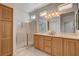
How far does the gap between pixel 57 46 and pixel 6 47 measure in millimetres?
946

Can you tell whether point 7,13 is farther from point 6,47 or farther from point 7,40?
point 6,47

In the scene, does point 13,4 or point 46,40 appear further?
point 46,40

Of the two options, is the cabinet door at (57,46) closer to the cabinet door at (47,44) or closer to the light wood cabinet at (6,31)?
the cabinet door at (47,44)

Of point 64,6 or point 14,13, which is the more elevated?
point 64,6

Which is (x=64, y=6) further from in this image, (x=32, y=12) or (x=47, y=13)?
(x=32, y=12)

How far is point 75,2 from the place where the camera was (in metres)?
1.81

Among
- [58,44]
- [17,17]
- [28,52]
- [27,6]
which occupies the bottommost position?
[28,52]

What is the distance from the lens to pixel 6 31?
1.84 m

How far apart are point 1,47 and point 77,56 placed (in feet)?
4.43

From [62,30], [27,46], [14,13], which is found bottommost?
[27,46]

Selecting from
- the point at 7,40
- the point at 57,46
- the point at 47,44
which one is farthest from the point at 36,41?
the point at 7,40

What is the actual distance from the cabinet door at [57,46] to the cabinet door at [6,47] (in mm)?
798

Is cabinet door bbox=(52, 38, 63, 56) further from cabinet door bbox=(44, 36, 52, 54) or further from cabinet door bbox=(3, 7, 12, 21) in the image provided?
cabinet door bbox=(3, 7, 12, 21)

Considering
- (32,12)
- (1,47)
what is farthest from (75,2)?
(1,47)
